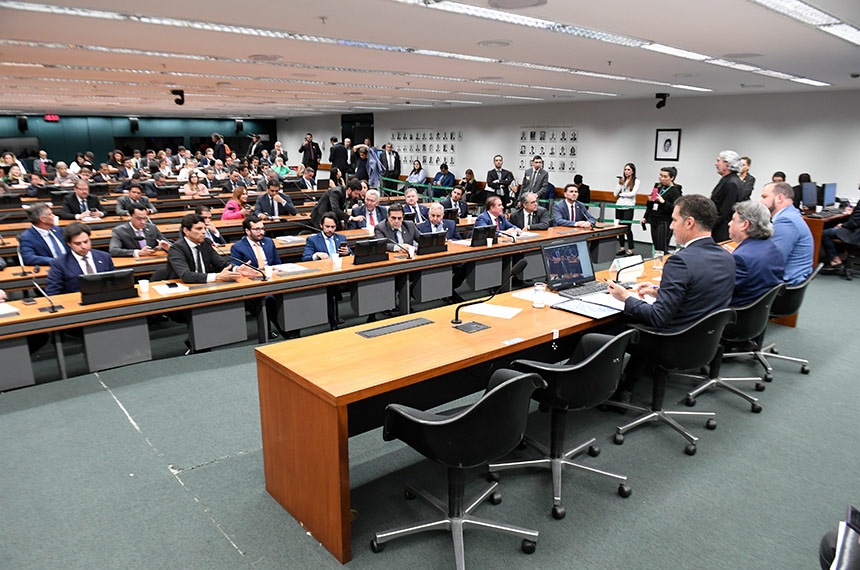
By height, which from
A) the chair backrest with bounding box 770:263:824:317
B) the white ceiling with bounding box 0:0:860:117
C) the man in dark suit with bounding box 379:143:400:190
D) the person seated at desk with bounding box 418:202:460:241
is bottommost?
the chair backrest with bounding box 770:263:824:317

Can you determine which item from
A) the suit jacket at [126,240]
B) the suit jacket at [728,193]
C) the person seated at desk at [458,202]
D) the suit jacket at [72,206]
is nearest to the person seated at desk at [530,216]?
the person seated at desk at [458,202]

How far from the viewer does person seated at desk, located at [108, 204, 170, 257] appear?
580 centimetres

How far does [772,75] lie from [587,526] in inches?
288

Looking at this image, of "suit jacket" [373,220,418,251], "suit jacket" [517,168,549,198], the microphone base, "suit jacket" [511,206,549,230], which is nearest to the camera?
the microphone base

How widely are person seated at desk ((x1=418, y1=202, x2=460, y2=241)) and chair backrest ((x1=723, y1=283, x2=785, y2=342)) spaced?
3208mm

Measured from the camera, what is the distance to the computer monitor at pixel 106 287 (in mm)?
4141

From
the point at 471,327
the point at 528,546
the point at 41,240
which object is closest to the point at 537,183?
the point at 41,240

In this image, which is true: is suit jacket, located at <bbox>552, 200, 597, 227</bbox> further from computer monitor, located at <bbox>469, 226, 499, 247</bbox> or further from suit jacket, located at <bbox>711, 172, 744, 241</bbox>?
suit jacket, located at <bbox>711, 172, 744, 241</bbox>

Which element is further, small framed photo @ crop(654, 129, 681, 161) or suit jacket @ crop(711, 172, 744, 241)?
small framed photo @ crop(654, 129, 681, 161)

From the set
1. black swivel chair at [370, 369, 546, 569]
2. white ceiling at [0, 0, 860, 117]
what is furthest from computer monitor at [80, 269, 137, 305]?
black swivel chair at [370, 369, 546, 569]

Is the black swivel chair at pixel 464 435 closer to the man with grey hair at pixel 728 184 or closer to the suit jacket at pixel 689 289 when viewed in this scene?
the suit jacket at pixel 689 289

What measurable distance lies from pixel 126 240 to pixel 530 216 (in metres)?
5.07

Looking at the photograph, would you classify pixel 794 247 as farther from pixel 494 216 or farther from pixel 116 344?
pixel 116 344

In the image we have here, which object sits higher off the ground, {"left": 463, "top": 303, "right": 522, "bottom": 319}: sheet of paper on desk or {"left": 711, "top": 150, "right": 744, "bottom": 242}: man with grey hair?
{"left": 711, "top": 150, "right": 744, "bottom": 242}: man with grey hair
